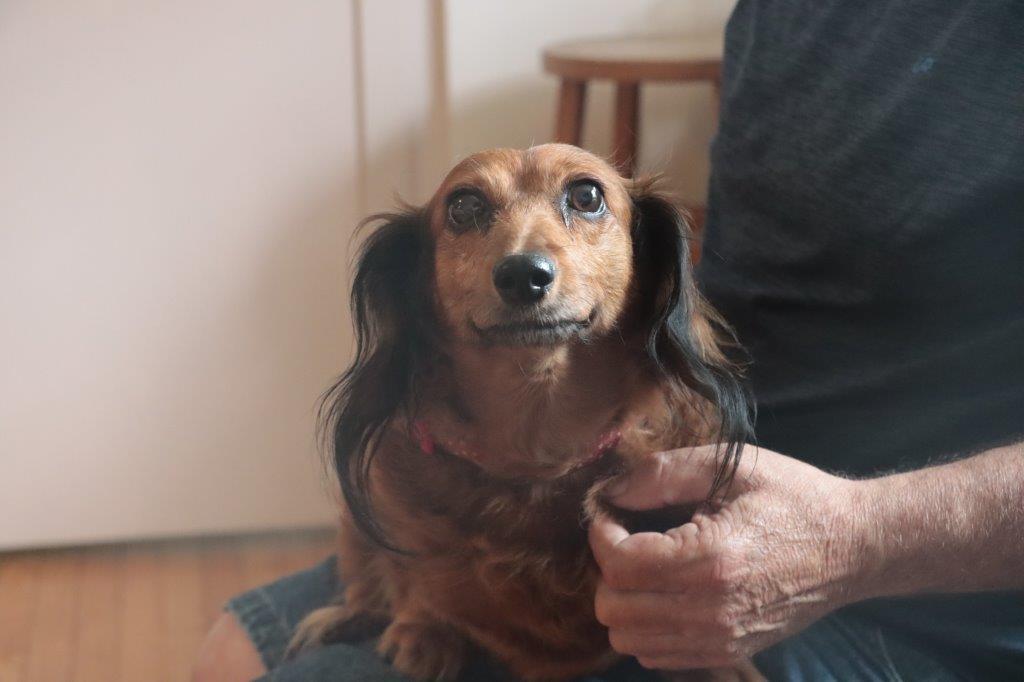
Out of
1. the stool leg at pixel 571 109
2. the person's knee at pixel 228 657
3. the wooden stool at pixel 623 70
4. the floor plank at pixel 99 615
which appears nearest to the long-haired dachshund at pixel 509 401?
the person's knee at pixel 228 657

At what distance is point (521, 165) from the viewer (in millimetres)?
970

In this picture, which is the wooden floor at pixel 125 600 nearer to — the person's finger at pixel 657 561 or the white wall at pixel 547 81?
the white wall at pixel 547 81

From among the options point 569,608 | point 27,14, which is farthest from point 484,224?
point 27,14

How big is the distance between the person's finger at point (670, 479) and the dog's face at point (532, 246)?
130 mm

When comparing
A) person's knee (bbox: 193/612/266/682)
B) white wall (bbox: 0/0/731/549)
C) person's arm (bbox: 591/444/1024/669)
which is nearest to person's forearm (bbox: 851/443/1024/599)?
person's arm (bbox: 591/444/1024/669)

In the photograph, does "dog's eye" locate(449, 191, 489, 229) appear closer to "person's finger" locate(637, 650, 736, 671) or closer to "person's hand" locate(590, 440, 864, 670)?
"person's hand" locate(590, 440, 864, 670)

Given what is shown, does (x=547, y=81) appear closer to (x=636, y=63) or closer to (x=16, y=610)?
(x=636, y=63)

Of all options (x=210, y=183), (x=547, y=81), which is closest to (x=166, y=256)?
(x=210, y=183)

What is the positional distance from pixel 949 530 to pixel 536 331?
1.23ft

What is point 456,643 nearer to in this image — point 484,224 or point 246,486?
point 484,224

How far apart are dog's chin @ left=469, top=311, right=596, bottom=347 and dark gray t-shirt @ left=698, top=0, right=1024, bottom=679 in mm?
298

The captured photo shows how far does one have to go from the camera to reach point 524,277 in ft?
2.81

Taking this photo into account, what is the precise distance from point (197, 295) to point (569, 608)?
1345 millimetres

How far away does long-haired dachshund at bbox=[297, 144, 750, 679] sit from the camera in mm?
957
